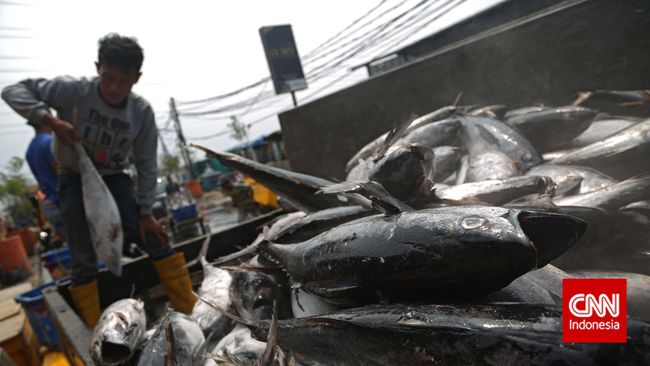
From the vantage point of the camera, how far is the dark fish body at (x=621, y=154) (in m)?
2.06

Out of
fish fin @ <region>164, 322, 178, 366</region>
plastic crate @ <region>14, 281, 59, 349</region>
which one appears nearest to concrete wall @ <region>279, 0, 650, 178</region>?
fish fin @ <region>164, 322, 178, 366</region>

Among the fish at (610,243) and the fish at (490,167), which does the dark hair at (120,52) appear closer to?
the fish at (490,167)

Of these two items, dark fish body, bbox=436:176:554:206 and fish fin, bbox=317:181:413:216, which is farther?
dark fish body, bbox=436:176:554:206

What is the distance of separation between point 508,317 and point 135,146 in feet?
13.1

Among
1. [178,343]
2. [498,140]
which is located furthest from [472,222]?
[498,140]

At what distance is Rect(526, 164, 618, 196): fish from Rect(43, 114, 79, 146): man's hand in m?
3.92

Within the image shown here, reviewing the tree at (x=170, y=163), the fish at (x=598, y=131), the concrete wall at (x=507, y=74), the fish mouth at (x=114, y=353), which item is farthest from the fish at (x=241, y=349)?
the tree at (x=170, y=163)

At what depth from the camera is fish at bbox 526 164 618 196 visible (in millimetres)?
1976

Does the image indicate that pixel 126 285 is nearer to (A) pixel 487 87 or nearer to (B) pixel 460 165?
(B) pixel 460 165

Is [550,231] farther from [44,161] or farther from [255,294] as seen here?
[44,161]

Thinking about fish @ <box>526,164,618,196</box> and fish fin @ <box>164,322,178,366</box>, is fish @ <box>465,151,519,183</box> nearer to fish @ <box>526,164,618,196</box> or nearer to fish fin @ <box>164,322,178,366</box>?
fish @ <box>526,164,618,196</box>

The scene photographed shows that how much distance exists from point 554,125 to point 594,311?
2293 mm

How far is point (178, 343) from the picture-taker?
1739 millimetres

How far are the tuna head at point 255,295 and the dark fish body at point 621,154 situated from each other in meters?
2.19
